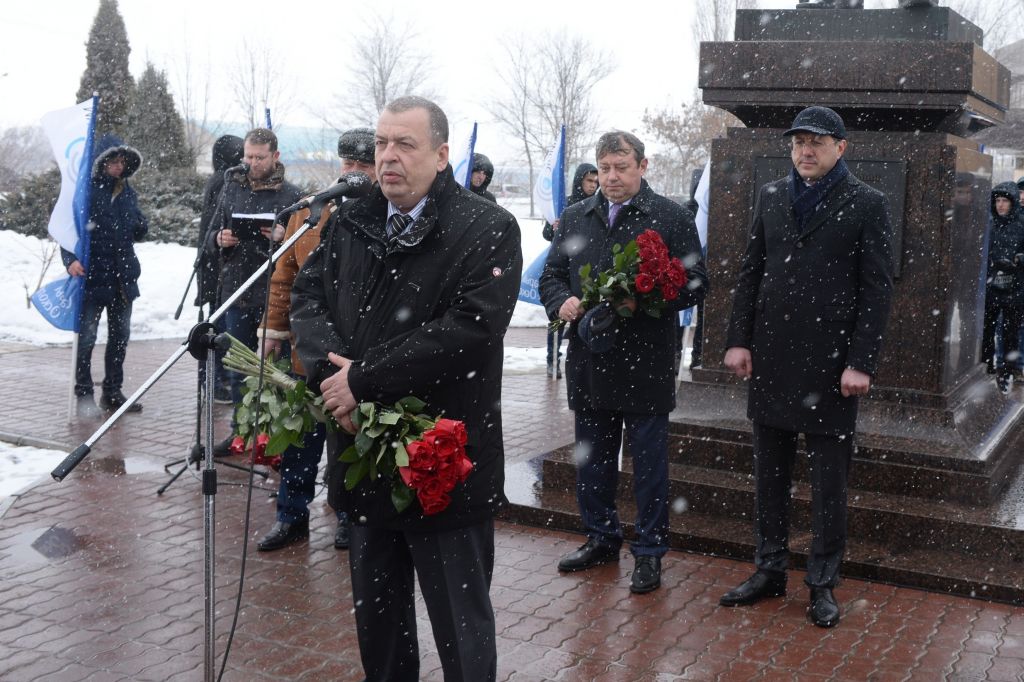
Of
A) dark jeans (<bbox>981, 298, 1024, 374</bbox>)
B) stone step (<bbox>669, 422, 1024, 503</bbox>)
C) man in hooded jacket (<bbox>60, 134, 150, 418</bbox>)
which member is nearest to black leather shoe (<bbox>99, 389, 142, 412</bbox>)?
man in hooded jacket (<bbox>60, 134, 150, 418</bbox>)

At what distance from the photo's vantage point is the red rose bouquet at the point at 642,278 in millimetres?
5062

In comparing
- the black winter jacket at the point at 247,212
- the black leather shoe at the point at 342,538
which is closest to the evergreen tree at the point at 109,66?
the black winter jacket at the point at 247,212

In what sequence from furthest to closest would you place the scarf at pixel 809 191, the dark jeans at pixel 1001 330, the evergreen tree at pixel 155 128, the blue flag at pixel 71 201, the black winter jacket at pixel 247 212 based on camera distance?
1. the evergreen tree at pixel 155 128
2. the dark jeans at pixel 1001 330
3. the blue flag at pixel 71 201
4. the black winter jacket at pixel 247 212
5. the scarf at pixel 809 191

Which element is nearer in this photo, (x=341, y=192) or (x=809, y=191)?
(x=341, y=192)

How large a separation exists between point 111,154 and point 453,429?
285 inches

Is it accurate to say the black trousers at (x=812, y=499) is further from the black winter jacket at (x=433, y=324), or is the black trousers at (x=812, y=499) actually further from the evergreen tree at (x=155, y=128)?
the evergreen tree at (x=155, y=128)

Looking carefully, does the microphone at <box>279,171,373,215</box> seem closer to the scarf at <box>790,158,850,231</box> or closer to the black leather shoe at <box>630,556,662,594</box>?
the scarf at <box>790,158,850,231</box>

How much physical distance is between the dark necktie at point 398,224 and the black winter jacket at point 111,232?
674 cm

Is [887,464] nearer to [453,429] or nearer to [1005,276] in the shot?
[453,429]

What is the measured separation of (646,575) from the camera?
5.27 meters

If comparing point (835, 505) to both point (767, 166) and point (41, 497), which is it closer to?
point (767, 166)

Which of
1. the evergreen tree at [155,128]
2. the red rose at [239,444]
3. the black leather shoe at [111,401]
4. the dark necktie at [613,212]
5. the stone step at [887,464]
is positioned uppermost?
the evergreen tree at [155,128]

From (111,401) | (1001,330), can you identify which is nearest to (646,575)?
(111,401)

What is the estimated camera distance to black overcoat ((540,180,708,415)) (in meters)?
5.33
